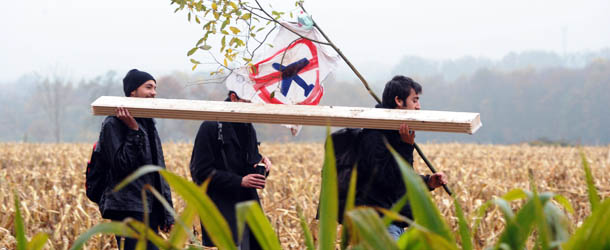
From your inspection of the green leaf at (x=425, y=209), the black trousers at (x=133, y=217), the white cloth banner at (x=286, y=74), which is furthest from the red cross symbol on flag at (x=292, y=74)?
the green leaf at (x=425, y=209)

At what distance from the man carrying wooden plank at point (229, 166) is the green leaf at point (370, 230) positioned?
2.77 m

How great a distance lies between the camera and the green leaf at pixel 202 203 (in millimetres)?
1760

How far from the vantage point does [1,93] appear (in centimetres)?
15675

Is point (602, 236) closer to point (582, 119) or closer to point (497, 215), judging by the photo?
point (497, 215)

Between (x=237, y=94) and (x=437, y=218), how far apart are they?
2.72 metres

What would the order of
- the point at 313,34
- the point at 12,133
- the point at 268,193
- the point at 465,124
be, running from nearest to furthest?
the point at 465,124, the point at 313,34, the point at 268,193, the point at 12,133

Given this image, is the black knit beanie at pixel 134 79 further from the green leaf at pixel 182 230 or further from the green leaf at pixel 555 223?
the green leaf at pixel 555 223

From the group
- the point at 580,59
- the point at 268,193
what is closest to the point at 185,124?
the point at 268,193

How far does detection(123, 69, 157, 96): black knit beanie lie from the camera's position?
406 cm

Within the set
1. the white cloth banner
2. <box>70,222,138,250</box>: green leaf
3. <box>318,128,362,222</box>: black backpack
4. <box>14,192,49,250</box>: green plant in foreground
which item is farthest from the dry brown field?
the white cloth banner

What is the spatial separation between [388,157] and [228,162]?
118 centimetres

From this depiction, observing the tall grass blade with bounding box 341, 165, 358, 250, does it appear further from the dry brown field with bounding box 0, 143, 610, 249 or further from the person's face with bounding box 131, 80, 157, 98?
the person's face with bounding box 131, 80, 157, 98

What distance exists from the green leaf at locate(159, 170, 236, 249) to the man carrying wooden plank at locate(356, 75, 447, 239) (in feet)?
6.79

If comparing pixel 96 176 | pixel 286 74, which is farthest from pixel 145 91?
pixel 286 74
